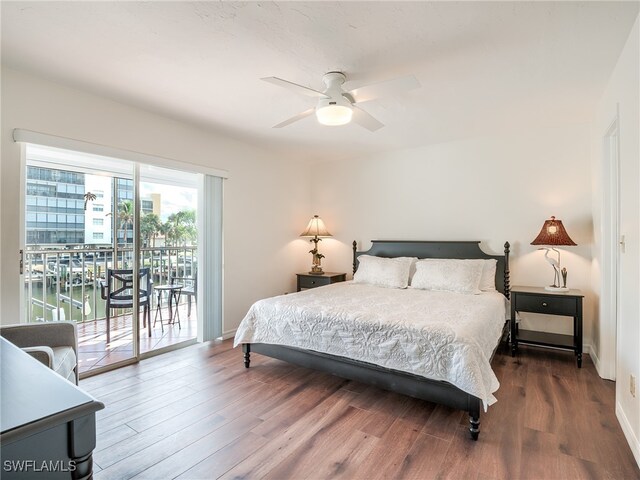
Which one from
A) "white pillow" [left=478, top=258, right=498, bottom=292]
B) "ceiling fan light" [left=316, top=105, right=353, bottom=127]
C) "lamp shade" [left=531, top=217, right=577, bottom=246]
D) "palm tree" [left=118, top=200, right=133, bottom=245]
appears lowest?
"white pillow" [left=478, top=258, right=498, bottom=292]

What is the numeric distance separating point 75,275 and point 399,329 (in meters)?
3.59

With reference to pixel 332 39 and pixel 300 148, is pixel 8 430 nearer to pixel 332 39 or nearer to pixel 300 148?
pixel 332 39

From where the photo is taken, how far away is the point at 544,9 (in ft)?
5.73

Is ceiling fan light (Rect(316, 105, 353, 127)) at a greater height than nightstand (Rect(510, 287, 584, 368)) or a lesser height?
greater

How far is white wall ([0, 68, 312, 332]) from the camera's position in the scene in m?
2.43

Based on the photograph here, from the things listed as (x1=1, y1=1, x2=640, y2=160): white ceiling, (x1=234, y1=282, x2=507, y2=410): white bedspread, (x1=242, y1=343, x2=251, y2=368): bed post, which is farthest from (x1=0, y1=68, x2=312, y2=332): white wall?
(x1=234, y1=282, x2=507, y2=410): white bedspread

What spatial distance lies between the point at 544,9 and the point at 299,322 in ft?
8.45

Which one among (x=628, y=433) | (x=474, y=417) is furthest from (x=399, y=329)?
(x=628, y=433)

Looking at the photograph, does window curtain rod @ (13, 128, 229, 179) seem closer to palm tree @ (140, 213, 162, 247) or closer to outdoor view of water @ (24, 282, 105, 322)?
palm tree @ (140, 213, 162, 247)

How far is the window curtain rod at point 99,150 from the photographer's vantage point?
2487 mm

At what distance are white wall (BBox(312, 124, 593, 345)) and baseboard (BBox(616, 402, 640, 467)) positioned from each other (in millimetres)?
1570

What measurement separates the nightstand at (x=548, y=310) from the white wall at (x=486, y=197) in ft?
1.13

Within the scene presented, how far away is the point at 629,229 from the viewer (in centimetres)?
201

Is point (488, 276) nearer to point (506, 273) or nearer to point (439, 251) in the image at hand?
point (506, 273)
